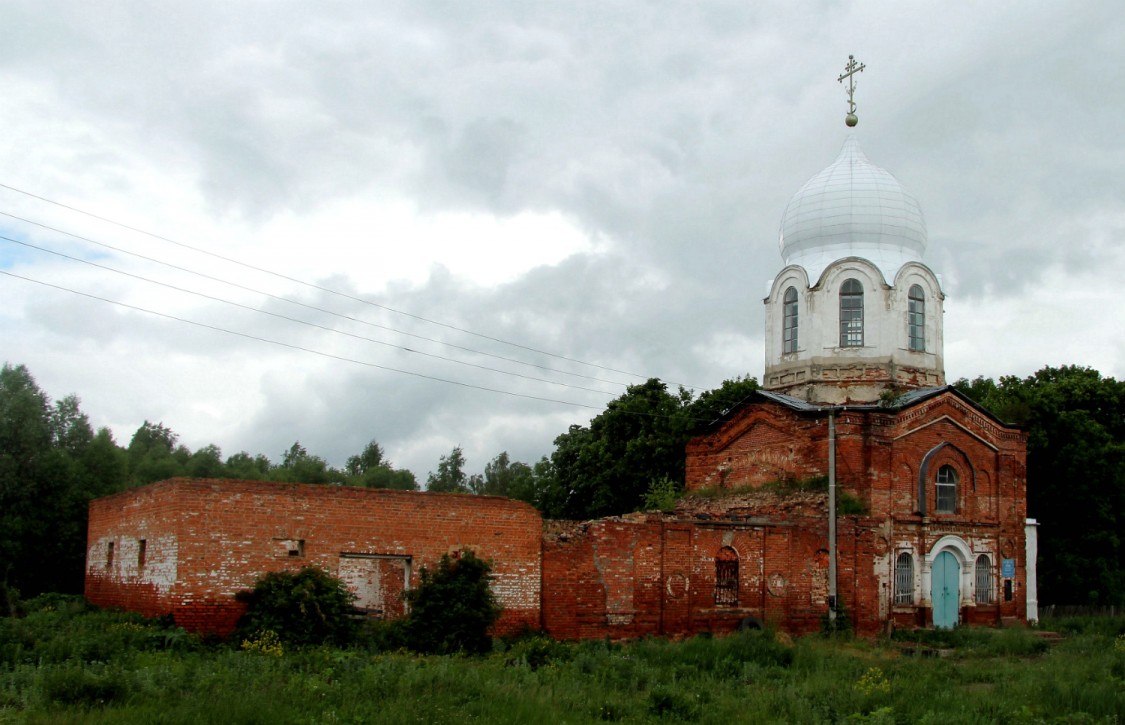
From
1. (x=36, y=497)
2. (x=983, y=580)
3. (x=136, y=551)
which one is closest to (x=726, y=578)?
(x=983, y=580)

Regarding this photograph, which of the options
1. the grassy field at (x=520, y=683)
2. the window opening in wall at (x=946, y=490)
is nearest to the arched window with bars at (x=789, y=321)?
the window opening in wall at (x=946, y=490)

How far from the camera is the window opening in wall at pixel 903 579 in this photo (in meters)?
26.8

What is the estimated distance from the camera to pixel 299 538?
743 inches

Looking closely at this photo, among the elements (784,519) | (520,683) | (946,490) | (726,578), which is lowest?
(520,683)

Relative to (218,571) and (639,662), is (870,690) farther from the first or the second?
(218,571)

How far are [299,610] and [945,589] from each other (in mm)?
17540

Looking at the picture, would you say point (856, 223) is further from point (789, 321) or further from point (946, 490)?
point (946, 490)

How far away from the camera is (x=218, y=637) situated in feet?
57.9

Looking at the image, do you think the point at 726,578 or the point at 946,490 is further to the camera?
the point at 946,490

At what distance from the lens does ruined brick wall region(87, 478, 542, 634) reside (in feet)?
58.8

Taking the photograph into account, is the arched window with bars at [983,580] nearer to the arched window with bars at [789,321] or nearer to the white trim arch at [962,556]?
the white trim arch at [962,556]

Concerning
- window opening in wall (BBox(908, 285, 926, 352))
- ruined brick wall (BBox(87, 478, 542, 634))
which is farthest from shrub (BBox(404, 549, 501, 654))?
window opening in wall (BBox(908, 285, 926, 352))

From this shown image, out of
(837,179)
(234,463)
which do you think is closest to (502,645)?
(837,179)

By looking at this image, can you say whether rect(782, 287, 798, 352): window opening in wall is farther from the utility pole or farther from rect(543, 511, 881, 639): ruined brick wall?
rect(543, 511, 881, 639): ruined brick wall
